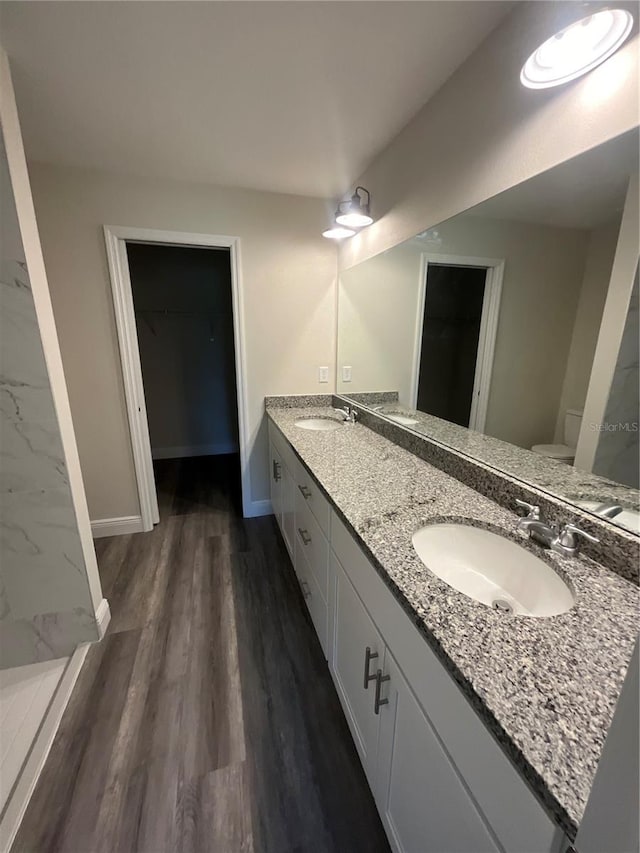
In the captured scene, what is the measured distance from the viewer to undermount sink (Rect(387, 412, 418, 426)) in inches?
73.0

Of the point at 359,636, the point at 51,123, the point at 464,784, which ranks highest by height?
the point at 51,123

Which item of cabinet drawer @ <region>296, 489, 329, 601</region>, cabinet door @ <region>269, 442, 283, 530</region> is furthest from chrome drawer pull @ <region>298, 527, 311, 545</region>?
cabinet door @ <region>269, 442, 283, 530</region>

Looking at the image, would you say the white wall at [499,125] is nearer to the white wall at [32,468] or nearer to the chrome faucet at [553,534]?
the chrome faucet at [553,534]

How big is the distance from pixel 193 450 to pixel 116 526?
184cm

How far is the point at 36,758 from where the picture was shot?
4.01ft

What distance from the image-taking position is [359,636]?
3.60 ft

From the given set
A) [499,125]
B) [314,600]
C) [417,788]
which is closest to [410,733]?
[417,788]

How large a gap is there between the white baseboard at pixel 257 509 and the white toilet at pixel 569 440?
2224mm

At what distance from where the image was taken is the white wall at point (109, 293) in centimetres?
210

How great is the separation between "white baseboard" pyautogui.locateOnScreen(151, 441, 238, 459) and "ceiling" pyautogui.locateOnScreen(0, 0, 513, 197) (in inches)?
115

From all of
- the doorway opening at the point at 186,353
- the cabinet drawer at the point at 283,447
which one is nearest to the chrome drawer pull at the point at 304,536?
the cabinet drawer at the point at 283,447

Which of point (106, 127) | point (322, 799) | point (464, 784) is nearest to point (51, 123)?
point (106, 127)

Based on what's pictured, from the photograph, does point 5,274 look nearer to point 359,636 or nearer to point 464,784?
point 359,636

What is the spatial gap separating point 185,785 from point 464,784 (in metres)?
1.02
